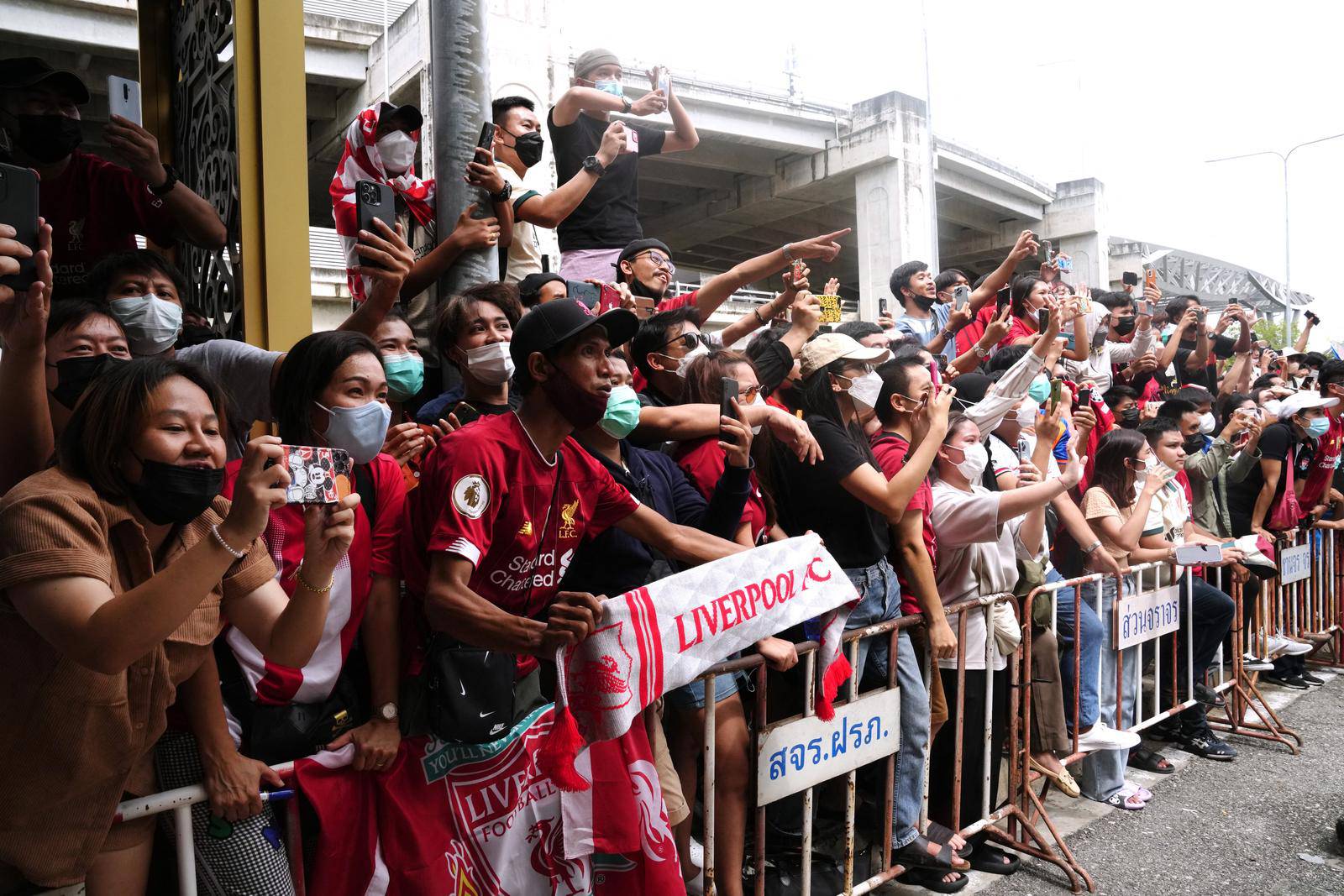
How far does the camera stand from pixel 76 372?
2.73m

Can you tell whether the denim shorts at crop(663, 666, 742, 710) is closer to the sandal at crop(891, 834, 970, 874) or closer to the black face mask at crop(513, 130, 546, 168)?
the sandal at crop(891, 834, 970, 874)

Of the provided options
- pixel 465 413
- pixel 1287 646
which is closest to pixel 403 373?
pixel 465 413

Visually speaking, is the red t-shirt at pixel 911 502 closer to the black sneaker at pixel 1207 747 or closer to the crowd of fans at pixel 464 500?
the crowd of fans at pixel 464 500

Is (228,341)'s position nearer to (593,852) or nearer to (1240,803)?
(593,852)

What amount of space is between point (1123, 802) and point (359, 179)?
5133 mm

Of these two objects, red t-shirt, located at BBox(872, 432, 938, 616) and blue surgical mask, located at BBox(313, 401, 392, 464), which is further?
red t-shirt, located at BBox(872, 432, 938, 616)

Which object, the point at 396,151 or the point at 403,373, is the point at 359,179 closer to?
the point at 396,151

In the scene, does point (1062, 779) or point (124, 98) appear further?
point (1062, 779)

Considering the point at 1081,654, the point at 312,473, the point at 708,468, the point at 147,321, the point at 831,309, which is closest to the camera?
the point at 312,473

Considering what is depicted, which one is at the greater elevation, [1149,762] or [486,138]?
[486,138]

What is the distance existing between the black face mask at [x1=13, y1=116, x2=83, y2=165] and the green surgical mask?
133 centimetres

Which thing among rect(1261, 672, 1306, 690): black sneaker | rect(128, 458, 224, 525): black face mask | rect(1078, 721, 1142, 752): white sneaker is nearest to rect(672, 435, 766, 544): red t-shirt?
rect(128, 458, 224, 525): black face mask

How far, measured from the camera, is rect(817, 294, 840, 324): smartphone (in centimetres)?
652

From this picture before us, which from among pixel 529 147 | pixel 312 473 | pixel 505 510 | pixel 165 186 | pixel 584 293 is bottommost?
pixel 505 510
